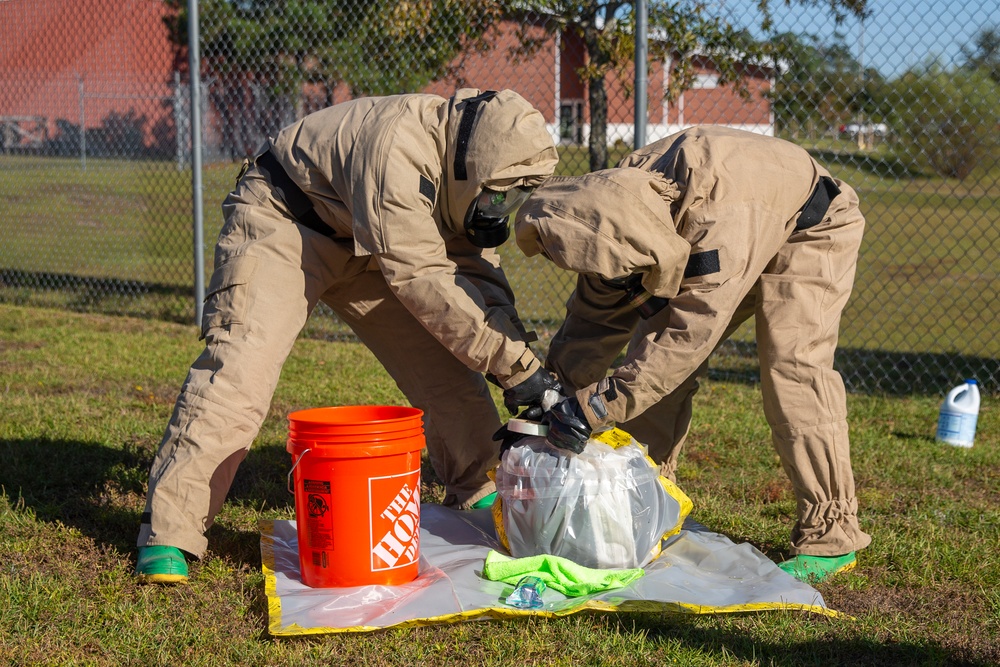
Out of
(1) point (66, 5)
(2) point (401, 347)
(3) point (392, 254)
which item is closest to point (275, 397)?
(2) point (401, 347)

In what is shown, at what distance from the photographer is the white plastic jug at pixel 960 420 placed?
5.20 m

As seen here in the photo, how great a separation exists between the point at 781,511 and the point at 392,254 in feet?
7.07

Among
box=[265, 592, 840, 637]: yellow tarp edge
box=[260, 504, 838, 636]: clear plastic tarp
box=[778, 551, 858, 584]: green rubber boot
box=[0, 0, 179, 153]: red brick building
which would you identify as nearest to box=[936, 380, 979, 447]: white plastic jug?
box=[778, 551, 858, 584]: green rubber boot

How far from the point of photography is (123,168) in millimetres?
11000

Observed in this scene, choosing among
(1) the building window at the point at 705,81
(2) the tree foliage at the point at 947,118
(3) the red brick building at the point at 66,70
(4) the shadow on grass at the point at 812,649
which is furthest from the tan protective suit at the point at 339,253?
(3) the red brick building at the point at 66,70

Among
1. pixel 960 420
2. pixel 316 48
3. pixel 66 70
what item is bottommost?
pixel 960 420

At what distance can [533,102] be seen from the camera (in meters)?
7.93

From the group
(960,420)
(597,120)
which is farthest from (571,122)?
(960,420)

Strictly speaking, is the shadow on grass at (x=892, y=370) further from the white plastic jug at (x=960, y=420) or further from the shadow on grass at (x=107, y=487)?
the shadow on grass at (x=107, y=487)

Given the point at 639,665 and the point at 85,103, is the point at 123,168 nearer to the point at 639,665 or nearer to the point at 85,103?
the point at 85,103

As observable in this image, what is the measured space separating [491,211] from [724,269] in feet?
2.90

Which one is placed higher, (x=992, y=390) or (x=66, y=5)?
(x=66, y=5)

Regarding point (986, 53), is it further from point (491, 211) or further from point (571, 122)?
point (491, 211)

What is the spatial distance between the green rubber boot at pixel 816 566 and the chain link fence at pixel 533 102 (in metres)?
3.23
